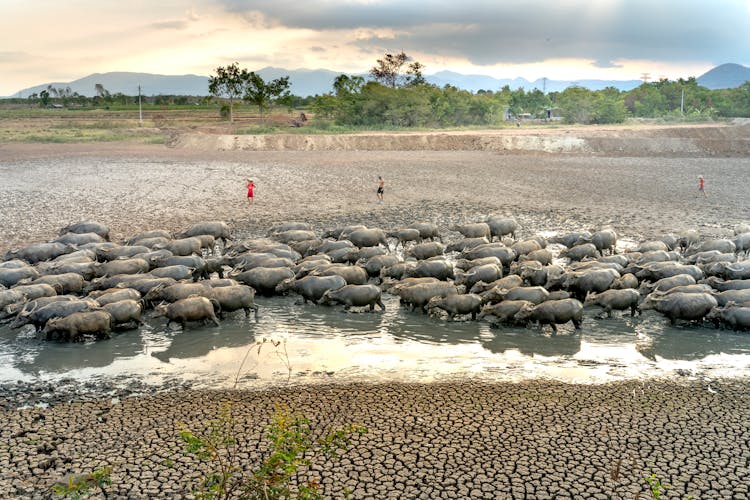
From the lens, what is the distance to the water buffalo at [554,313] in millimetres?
15391

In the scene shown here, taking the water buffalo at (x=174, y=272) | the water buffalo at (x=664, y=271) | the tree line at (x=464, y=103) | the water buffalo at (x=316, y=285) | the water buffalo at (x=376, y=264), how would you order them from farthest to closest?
the tree line at (x=464, y=103), the water buffalo at (x=376, y=264), the water buffalo at (x=174, y=272), the water buffalo at (x=664, y=271), the water buffalo at (x=316, y=285)

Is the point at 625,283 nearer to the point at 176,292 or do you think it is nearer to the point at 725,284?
the point at 725,284

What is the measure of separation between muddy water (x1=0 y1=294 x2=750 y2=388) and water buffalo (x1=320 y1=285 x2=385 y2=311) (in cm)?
28

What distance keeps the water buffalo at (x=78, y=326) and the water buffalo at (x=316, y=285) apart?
4.74 m

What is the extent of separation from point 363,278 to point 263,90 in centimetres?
6704

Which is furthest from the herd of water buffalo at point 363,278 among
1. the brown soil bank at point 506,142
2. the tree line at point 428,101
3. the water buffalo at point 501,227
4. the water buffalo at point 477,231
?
the tree line at point 428,101

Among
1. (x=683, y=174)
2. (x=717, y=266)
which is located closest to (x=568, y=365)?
(x=717, y=266)

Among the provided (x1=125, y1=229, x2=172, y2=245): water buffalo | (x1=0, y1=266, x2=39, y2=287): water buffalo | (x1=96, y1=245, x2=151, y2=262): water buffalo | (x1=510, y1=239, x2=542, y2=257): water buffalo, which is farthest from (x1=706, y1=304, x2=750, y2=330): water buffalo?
(x1=0, y1=266, x2=39, y2=287): water buffalo

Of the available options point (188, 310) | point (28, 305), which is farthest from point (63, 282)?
point (188, 310)

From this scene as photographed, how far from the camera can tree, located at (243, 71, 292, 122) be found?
8044cm

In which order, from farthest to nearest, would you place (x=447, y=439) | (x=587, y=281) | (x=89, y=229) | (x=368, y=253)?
1. (x=89, y=229)
2. (x=368, y=253)
3. (x=587, y=281)
4. (x=447, y=439)

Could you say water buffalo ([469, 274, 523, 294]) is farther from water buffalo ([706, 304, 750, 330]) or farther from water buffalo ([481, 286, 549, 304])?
water buffalo ([706, 304, 750, 330])

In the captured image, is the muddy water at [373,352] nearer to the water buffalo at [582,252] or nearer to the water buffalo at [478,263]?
the water buffalo at [478,263]

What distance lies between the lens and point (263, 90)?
80.8 meters
